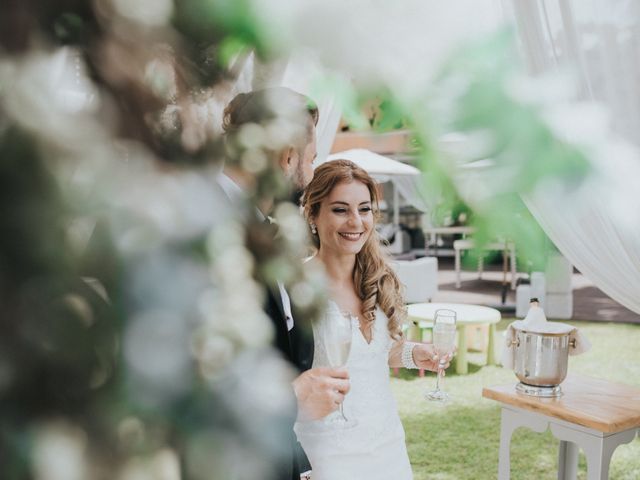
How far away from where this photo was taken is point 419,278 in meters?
9.08

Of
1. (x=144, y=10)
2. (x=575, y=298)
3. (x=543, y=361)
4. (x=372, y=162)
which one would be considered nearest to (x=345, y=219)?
(x=543, y=361)

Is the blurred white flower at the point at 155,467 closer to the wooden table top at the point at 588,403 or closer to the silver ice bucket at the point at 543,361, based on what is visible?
the wooden table top at the point at 588,403

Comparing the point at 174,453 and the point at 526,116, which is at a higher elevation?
the point at 526,116

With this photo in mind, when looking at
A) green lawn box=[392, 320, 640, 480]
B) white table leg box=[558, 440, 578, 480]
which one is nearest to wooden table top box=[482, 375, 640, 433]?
white table leg box=[558, 440, 578, 480]

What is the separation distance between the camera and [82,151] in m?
0.28

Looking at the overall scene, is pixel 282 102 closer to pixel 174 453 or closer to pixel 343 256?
pixel 174 453

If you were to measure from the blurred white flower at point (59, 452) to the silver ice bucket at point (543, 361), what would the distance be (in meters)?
2.75

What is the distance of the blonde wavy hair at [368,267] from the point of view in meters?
2.27

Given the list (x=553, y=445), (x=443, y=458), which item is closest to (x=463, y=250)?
(x=443, y=458)

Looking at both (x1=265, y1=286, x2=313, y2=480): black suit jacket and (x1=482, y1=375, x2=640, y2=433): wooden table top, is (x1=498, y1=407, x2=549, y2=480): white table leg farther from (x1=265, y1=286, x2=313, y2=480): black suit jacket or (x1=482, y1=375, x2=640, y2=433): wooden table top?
(x1=265, y1=286, x2=313, y2=480): black suit jacket

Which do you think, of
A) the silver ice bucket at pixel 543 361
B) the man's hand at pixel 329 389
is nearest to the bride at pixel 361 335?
the man's hand at pixel 329 389

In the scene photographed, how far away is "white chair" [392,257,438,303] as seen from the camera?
353 inches

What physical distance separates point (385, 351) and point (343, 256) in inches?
13.9

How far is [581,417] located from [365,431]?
3.40 ft
